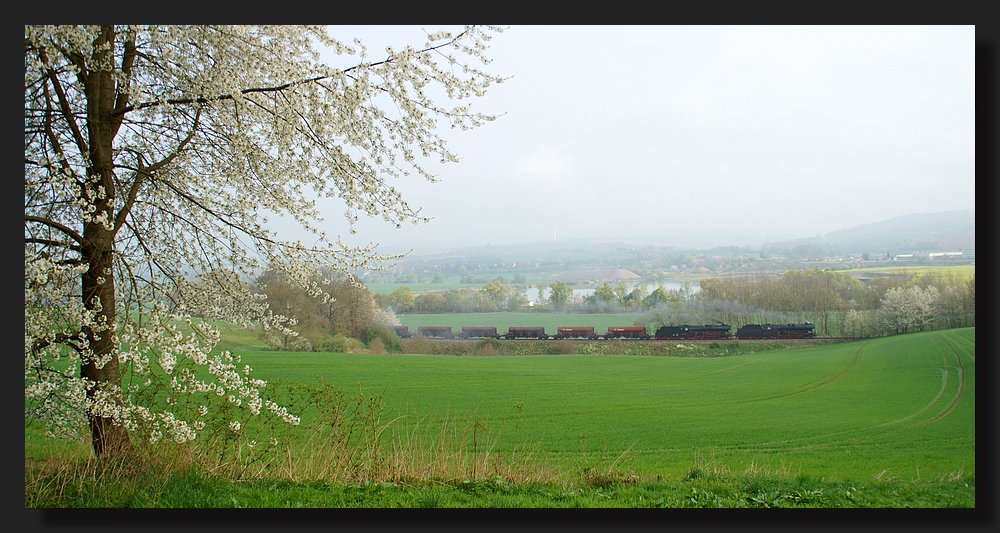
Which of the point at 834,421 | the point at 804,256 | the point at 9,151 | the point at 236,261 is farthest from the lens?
the point at 804,256

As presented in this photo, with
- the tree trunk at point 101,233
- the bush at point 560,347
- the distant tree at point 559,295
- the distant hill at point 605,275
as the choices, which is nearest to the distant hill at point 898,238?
the distant hill at point 605,275

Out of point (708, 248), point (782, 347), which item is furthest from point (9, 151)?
point (782, 347)

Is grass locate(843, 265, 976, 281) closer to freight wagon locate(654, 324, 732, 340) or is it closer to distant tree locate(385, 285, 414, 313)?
freight wagon locate(654, 324, 732, 340)

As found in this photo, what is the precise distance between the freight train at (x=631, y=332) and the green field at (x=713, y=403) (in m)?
0.21

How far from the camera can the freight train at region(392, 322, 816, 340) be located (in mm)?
5531

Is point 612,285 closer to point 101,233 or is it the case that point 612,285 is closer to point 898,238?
point 898,238

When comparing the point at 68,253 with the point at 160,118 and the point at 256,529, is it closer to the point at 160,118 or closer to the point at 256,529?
the point at 160,118

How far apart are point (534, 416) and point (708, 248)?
101 inches

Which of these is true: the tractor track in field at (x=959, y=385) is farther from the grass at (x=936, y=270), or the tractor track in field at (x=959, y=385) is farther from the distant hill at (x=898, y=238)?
the distant hill at (x=898, y=238)

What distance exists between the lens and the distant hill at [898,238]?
5.07 m

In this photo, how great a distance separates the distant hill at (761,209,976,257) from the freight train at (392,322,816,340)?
82cm

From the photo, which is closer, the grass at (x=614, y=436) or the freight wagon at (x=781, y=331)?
the grass at (x=614, y=436)

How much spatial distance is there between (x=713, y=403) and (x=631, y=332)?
1.01 metres

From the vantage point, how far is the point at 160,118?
A: 4.30m
